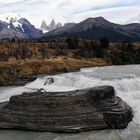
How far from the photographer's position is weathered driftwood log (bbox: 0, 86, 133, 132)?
118 ft

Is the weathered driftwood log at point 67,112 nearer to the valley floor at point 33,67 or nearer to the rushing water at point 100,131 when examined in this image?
the rushing water at point 100,131

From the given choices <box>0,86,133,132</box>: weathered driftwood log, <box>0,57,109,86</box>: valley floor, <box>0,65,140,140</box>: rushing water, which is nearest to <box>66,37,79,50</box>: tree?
<box>0,57,109,86</box>: valley floor

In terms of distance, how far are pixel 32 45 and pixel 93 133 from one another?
350ft

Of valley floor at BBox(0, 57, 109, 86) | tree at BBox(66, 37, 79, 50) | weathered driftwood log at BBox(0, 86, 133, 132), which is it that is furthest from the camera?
tree at BBox(66, 37, 79, 50)

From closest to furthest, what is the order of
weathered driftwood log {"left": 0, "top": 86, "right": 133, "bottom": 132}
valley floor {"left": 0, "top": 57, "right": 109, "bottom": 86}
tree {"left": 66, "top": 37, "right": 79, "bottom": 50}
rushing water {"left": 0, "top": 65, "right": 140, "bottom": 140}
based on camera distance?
rushing water {"left": 0, "top": 65, "right": 140, "bottom": 140} < weathered driftwood log {"left": 0, "top": 86, "right": 133, "bottom": 132} < valley floor {"left": 0, "top": 57, "right": 109, "bottom": 86} < tree {"left": 66, "top": 37, "right": 79, "bottom": 50}

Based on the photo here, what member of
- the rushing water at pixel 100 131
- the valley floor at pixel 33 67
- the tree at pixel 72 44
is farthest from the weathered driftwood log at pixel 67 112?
the tree at pixel 72 44

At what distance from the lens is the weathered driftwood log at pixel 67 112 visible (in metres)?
35.8

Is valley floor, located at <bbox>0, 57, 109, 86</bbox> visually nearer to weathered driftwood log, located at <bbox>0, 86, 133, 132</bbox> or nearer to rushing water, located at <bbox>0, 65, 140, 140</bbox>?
rushing water, located at <bbox>0, 65, 140, 140</bbox>

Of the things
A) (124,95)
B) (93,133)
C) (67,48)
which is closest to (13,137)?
(93,133)

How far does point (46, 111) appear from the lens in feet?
122

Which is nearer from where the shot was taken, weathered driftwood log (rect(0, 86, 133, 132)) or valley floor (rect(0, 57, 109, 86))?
weathered driftwood log (rect(0, 86, 133, 132))

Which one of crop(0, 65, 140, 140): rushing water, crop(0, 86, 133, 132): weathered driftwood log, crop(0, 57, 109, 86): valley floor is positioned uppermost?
crop(0, 86, 133, 132): weathered driftwood log

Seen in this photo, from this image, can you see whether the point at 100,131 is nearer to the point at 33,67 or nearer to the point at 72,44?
the point at 33,67

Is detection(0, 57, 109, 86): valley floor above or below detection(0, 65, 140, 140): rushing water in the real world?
below
